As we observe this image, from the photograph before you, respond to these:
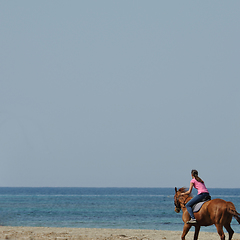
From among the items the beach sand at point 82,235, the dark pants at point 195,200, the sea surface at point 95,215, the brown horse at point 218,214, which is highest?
the dark pants at point 195,200

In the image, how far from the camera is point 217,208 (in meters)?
12.2

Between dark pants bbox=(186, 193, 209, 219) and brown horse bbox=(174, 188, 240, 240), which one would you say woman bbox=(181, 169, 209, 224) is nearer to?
dark pants bbox=(186, 193, 209, 219)

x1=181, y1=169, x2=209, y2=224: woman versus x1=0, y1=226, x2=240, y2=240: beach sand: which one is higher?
x1=181, y1=169, x2=209, y2=224: woman

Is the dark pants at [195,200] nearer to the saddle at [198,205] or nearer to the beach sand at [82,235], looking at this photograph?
the saddle at [198,205]

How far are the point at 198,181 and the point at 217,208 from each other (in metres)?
1.04

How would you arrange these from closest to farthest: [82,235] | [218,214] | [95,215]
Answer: [218,214], [82,235], [95,215]

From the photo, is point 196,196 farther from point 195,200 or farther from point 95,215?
point 95,215

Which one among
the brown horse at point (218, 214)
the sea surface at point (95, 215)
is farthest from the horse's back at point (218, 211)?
the sea surface at point (95, 215)

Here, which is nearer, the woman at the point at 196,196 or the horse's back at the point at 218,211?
the horse's back at the point at 218,211

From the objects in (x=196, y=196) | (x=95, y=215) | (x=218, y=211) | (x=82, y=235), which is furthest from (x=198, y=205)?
(x=95, y=215)

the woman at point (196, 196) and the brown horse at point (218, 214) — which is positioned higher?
the woman at point (196, 196)

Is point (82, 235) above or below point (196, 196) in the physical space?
below

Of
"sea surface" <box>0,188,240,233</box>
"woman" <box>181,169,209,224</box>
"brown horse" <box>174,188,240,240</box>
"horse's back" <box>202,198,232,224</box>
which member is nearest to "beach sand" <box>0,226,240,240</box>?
"woman" <box>181,169,209,224</box>

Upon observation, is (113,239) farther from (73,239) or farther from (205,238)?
(205,238)
